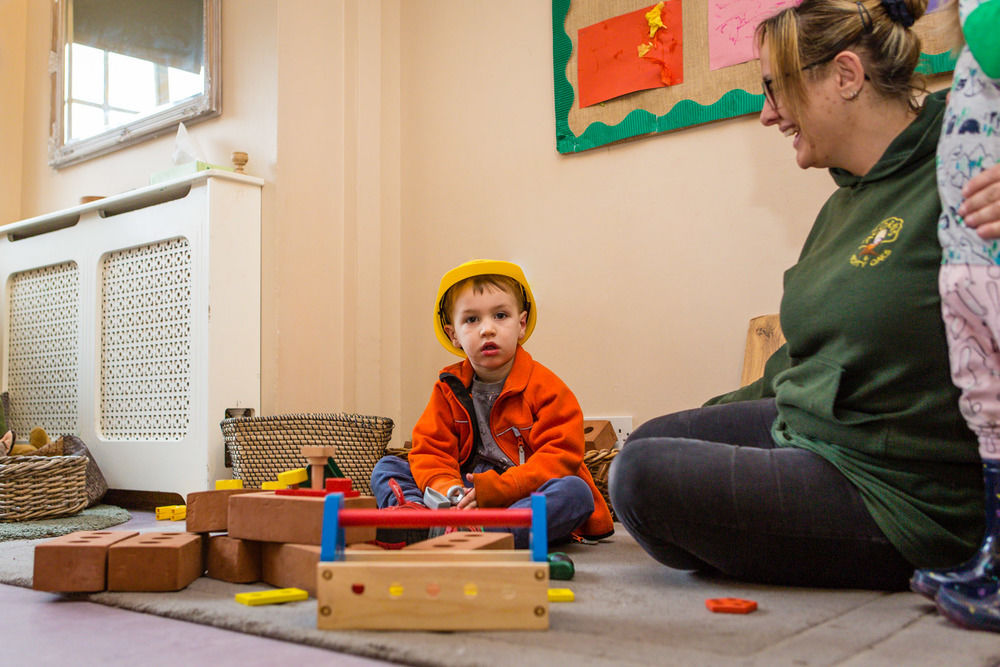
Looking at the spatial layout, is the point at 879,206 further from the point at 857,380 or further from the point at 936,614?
the point at 936,614

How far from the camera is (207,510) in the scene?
1.22 metres

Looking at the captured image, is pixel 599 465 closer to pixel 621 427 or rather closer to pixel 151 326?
pixel 621 427

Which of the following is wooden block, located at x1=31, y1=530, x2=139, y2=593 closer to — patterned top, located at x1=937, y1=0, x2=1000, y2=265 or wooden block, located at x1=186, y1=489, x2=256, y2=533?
wooden block, located at x1=186, y1=489, x2=256, y2=533

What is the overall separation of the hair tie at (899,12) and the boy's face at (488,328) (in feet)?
2.45

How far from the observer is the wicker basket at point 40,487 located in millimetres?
1867

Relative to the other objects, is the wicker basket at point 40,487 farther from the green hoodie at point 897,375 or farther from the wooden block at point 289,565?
the green hoodie at point 897,375

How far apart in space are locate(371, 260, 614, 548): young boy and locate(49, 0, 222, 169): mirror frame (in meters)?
1.21

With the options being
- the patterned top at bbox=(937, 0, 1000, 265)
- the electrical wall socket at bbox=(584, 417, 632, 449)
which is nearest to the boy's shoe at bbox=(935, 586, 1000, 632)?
the patterned top at bbox=(937, 0, 1000, 265)

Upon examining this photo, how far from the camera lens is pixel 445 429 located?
1.56 m

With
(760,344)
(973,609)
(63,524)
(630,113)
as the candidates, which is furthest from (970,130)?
(63,524)

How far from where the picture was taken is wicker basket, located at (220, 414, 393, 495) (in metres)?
1.94

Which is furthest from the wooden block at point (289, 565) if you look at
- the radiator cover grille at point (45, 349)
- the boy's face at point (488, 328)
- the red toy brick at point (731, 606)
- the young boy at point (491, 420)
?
the radiator cover grille at point (45, 349)

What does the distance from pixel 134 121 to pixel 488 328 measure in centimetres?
170

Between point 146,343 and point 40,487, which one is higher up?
point 146,343
